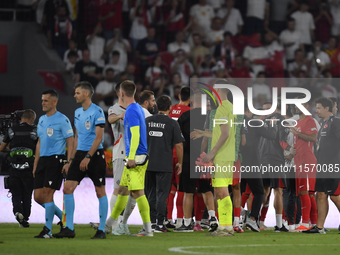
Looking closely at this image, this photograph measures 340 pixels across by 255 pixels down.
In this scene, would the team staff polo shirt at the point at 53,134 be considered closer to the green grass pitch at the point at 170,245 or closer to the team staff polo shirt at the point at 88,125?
the team staff polo shirt at the point at 88,125

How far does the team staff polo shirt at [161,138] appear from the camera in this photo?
23.1 feet

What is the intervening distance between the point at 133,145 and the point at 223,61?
31.3 feet

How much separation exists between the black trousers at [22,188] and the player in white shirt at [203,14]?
8.50 metres

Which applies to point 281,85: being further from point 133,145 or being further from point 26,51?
point 133,145

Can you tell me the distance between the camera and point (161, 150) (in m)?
7.10

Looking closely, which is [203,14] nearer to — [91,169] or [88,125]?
[88,125]

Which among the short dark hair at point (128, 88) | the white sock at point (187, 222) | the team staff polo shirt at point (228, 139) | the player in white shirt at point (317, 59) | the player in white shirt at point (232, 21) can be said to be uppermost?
the player in white shirt at point (232, 21)

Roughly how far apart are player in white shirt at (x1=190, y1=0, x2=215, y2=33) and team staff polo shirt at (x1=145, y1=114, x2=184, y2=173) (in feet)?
29.1

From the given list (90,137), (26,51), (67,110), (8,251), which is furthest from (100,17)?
(8,251)

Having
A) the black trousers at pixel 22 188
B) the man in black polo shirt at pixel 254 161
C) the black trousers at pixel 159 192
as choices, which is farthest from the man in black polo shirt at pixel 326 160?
the black trousers at pixel 22 188

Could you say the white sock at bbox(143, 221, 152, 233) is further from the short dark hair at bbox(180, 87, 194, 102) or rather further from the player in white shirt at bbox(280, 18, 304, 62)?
the player in white shirt at bbox(280, 18, 304, 62)

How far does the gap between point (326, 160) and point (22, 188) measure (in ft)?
16.2

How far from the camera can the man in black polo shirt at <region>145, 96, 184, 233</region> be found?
7008mm

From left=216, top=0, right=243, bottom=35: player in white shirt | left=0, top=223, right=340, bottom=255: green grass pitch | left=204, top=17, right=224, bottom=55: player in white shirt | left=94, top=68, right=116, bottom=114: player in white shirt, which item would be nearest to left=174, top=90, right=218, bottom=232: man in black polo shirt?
left=0, top=223, right=340, bottom=255: green grass pitch
